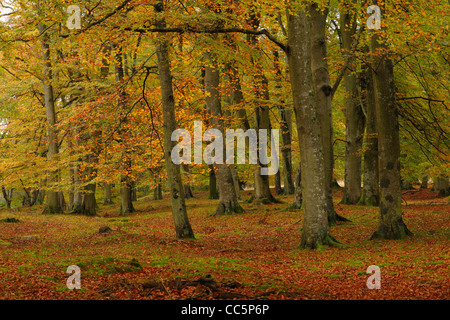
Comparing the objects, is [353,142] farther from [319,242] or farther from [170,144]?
[170,144]

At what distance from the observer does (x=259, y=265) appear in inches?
349

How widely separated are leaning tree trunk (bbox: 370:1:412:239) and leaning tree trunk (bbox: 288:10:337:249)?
6.11ft

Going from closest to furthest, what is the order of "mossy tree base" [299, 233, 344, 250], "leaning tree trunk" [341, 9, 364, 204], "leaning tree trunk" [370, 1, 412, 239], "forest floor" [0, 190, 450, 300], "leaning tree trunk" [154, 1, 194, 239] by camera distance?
"forest floor" [0, 190, 450, 300]
"mossy tree base" [299, 233, 344, 250]
"leaning tree trunk" [370, 1, 412, 239]
"leaning tree trunk" [154, 1, 194, 239]
"leaning tree trunk" [341, 9, 364, 204]

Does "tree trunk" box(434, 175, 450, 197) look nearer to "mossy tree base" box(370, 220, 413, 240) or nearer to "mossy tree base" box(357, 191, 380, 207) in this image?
"mossy tree base" box(357, 191, 380, 207)

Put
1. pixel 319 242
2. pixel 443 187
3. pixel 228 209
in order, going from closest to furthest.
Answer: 1. pixel 319 242
2. pixel 228 209
3. pixel 443 187

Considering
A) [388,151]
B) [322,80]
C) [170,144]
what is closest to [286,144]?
[322,80]

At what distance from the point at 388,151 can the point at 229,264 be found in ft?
17.5

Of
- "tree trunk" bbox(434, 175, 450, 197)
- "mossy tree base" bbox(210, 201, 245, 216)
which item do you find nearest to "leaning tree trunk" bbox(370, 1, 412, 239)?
"mossy tree base" bbox(210, 201, 245, 216)

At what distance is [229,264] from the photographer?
8648 mm

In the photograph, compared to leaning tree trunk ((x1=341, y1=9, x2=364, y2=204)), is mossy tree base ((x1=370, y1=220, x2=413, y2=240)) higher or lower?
lower

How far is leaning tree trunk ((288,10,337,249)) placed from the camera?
388 inches

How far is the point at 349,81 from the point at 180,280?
17033 millimetres

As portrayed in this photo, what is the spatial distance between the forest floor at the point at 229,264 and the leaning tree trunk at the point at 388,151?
20.5 inches
